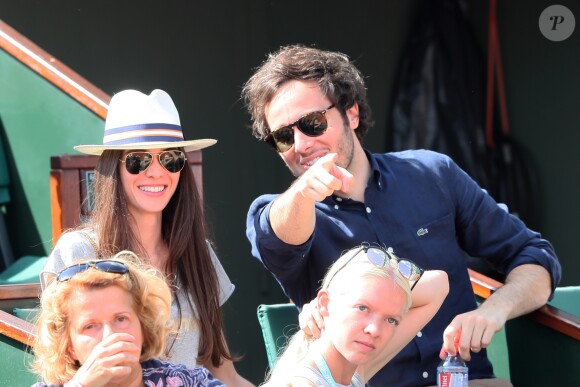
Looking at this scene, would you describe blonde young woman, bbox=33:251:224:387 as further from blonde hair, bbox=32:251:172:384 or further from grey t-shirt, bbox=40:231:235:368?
grey t-shirt, bbox=40:231:235:368

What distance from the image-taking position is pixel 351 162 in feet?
12.1

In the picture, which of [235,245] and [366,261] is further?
[235,245]

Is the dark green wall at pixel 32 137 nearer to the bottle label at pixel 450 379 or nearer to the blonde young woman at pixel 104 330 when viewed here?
the blonde young woman at pixel 104 330

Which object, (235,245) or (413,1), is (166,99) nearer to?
(235,245)

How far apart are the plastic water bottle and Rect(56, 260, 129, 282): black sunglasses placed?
95 cm

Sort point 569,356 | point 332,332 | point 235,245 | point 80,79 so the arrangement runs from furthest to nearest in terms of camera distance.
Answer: point 235,245, point 80,79, point 569,356, point 332,332

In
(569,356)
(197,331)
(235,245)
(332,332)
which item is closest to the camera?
(332,332)

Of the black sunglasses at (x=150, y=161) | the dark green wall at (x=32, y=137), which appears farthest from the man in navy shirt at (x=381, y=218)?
the dark green wall at (x=32, y=137)

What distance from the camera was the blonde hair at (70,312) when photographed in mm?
2635

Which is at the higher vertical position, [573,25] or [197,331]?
[573,25]

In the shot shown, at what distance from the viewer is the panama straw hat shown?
136 inches

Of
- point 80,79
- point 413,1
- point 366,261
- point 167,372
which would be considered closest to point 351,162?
point 366,261

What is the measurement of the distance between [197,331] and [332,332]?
2.72 feet

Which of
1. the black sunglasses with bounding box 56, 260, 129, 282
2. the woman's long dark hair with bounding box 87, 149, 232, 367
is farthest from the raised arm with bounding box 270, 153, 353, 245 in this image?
the black sunglasses with bounding box 56, 260, 129, 282
